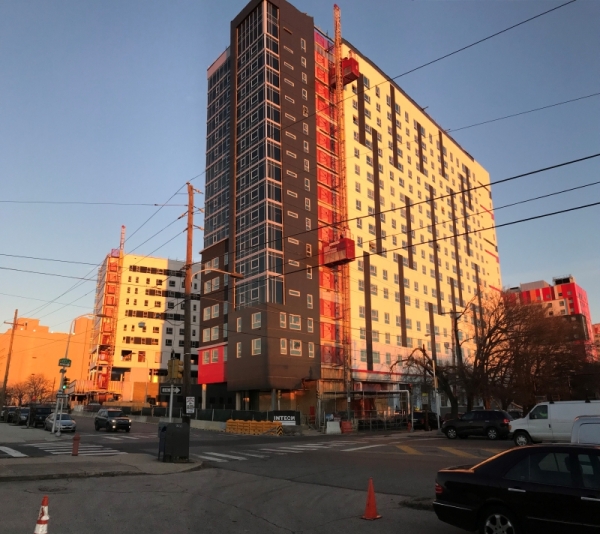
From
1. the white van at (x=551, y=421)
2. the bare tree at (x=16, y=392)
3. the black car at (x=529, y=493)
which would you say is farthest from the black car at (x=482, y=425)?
the bare tree at (x=16, y=392)

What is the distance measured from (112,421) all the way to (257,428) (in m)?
10.8

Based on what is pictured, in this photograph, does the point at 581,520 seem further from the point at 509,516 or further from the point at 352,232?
the point at 352,232

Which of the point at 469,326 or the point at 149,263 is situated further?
the point at 149,263

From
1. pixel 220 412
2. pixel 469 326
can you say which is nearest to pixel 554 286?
pixel 469 326

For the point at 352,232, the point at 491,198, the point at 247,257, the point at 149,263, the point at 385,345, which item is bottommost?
the point at 385,345

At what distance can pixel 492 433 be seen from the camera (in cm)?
2917

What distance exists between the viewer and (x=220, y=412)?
47.4 meters

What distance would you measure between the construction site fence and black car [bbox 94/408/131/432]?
860 centimetres

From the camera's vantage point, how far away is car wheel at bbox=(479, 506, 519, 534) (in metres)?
6.77

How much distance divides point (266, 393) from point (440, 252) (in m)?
40.0

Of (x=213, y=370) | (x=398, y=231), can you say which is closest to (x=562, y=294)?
(x=398, y=231)

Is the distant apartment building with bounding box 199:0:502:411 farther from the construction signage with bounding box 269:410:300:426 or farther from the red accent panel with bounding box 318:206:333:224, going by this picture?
the construction signage with bounding box 269:410:300:426

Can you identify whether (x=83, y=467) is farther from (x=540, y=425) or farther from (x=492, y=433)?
(x=492, y=433)

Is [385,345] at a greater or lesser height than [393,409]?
greater
